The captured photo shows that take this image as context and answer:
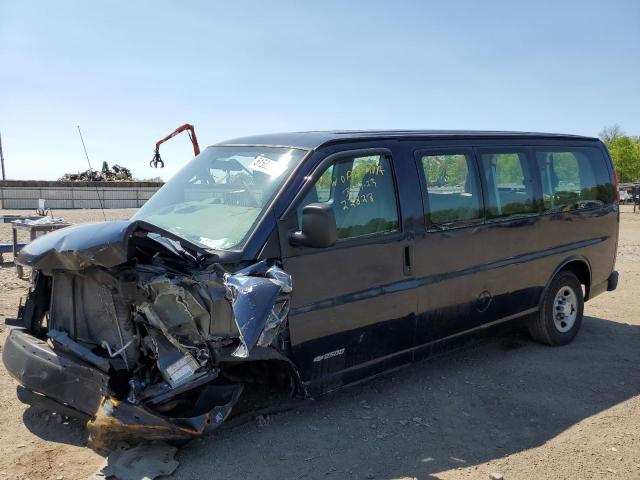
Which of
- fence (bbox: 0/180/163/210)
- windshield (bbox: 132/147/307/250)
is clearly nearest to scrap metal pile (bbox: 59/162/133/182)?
fence (bbox: 0/180/163/210)

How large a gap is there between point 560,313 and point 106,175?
3419cm

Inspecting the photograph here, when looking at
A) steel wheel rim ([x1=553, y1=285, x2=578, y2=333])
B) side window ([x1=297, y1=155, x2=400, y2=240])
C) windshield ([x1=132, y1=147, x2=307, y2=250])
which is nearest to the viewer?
windshield ([x1=132, y1=147, x2=307, y2=250])

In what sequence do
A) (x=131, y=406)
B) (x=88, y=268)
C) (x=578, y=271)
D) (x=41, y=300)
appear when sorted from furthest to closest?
(x=578, y=271) → (x=41, y=300) → (x=88, y=268) → (x=131, y=406)

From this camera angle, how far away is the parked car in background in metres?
3.52

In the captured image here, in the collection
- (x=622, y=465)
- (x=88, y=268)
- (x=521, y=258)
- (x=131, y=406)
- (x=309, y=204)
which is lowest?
(x=622, y=465)

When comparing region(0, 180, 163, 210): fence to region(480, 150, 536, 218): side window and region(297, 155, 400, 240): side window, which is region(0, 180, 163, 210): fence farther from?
region(297, 155, 400, 240): side window

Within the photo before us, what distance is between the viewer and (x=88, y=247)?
3367mm

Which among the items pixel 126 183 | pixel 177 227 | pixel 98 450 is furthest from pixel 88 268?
pixel 126 183

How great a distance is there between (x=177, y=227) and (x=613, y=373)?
432 cm

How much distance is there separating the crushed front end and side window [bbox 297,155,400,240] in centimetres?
74

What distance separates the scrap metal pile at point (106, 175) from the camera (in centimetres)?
3469

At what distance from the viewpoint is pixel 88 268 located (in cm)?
364

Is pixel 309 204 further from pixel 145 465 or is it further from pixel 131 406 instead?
pixel 145 465

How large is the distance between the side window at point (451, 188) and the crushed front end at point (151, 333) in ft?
5.57
